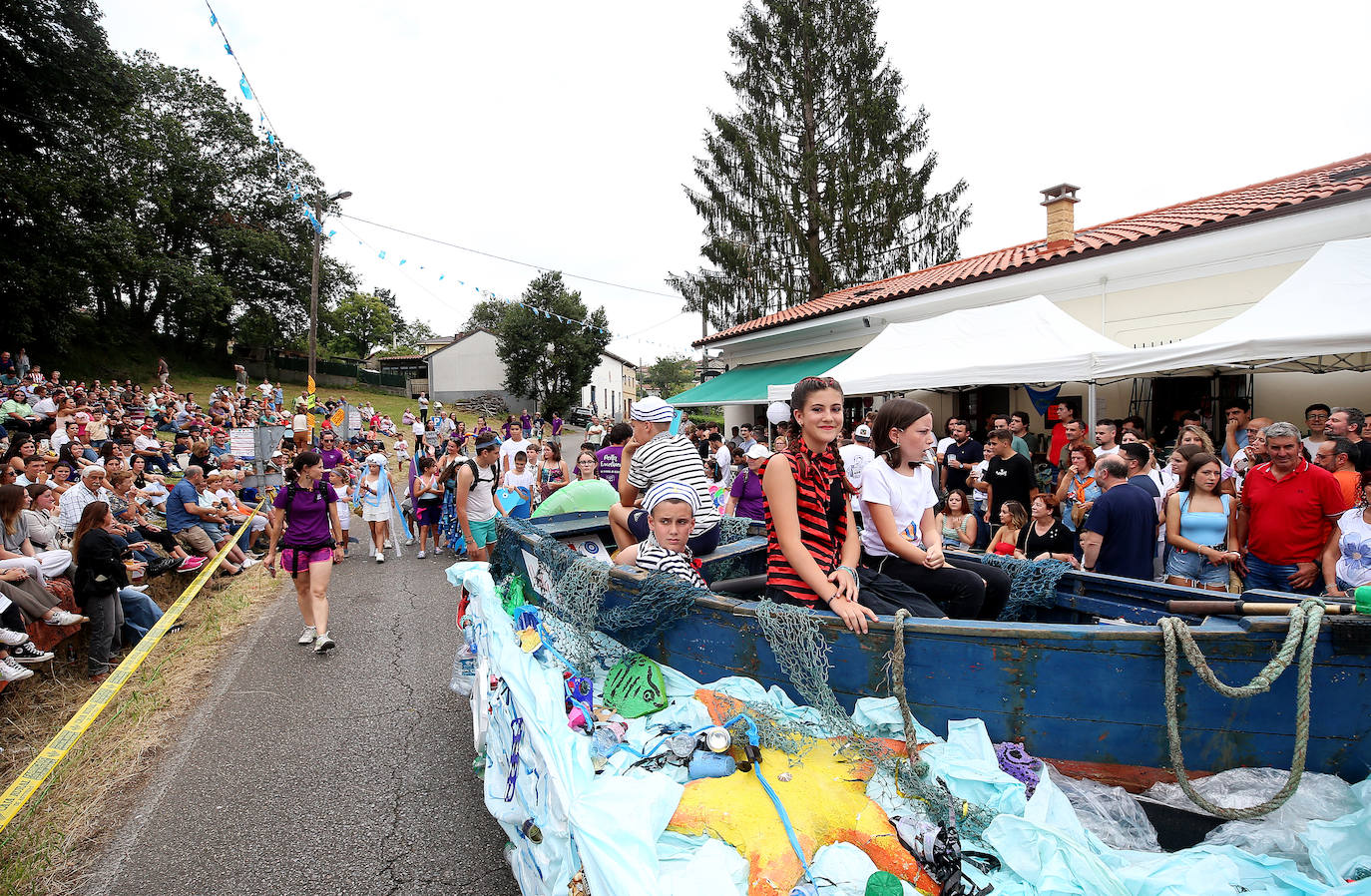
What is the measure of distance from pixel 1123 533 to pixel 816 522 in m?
2.92

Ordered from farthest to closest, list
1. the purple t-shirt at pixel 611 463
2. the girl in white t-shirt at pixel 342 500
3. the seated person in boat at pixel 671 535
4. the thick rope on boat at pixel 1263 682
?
the girl in white t-shirt at pixel 342 500 → the purple t-shirt at pixel 611 463 → the seated person in boat at pixel 671 535 → the thick rope on boat at pixel 1263 682

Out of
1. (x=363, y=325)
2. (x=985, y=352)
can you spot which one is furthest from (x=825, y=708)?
(x=363, y=325)

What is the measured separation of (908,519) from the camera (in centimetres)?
353

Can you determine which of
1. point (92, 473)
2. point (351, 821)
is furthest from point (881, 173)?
point (351, 821)

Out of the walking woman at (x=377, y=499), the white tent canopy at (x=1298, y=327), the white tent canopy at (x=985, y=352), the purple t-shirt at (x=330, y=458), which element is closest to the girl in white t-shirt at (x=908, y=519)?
the white tent canopy at (x=1298, y=327)

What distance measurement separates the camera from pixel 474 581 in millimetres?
4145

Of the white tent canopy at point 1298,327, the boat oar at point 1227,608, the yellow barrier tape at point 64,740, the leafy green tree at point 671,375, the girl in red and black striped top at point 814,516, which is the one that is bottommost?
the yellow barrier tape at point 64,740

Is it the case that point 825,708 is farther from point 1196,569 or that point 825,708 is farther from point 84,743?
point 84,743

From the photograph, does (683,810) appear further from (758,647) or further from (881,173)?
(881,173)

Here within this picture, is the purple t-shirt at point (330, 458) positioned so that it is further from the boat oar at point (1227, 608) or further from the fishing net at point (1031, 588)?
the boat oar at point (1227, 608)

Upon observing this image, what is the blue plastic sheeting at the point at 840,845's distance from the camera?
6.90ft

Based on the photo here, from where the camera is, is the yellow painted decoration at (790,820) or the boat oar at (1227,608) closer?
the yellow painted decoration at (790,820)

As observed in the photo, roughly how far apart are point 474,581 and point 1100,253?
10357 mm

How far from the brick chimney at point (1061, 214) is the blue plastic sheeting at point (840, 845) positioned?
38.9 feet
